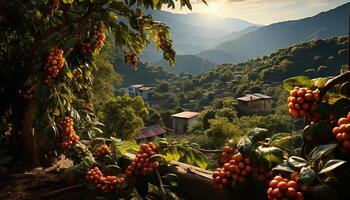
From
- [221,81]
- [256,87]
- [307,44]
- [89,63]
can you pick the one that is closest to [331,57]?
[307,44]

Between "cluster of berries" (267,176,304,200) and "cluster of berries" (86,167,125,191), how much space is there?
131cm

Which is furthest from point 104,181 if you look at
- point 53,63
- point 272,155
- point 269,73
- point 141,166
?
point 269,73

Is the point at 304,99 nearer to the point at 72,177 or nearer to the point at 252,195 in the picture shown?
the point at 252,195

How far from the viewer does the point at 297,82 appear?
167cm

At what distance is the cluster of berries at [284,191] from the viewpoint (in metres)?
1.33

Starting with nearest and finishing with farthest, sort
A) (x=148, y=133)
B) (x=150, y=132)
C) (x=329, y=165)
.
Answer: (x=329, y=165), (x=148, y=133), (x=150, y=132)

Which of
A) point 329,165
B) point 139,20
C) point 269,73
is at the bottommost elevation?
point 269,73

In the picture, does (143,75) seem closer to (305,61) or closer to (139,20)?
(305,61)

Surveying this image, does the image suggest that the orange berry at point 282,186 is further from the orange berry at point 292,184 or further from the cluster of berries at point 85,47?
the cluster of berries at point 85,47

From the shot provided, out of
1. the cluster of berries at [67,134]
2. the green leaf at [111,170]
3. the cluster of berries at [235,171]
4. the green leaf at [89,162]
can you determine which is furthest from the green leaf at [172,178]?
the cluster of berries at [67,134]

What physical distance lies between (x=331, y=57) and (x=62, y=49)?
57.1 meters

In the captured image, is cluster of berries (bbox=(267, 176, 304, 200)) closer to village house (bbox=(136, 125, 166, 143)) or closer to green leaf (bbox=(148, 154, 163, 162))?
green leaf (bbox=(148, 154, 163, 162))

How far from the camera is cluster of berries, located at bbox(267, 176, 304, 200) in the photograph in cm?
133

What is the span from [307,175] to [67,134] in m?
2.62
